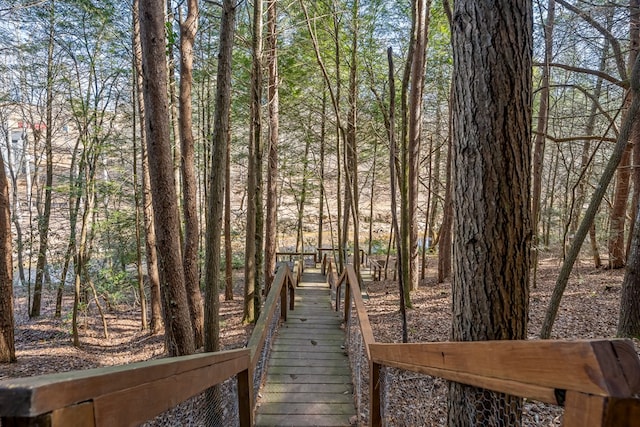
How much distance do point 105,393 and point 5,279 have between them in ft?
23.4

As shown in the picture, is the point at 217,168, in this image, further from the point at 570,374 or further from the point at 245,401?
the point at 570,374

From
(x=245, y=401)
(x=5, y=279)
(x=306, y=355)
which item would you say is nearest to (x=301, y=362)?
(x=306, y=355)

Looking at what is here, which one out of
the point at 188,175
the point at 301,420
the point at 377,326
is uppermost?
the point at 188,175

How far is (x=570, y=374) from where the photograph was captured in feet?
2.31

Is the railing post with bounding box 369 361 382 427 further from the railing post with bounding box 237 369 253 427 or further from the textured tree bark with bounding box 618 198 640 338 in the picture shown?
the textured tree bark with bounding box 618 198 640 338

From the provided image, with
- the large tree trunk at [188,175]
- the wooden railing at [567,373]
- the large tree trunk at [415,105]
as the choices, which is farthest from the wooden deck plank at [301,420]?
the large tree trunk at [415,105]

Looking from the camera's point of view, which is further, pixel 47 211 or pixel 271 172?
pixel 47 211

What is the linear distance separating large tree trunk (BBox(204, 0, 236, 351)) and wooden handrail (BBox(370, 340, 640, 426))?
9.28 ft

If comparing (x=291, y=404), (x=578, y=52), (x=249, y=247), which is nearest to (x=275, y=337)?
(x=291, y=404)

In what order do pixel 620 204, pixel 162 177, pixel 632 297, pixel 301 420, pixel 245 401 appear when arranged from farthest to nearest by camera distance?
1. pixel 620 204
2. pixel 632 297
3. pixel 162 177
4. pixel 301 420
5. pixel 245 401

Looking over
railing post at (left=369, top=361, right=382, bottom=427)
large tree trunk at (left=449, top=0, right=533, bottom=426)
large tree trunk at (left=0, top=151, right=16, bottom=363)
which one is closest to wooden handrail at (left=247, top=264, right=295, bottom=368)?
railing post at (left=369, top=361, right=382, bottom=427)

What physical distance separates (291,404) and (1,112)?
14.1m

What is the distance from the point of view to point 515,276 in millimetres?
1382

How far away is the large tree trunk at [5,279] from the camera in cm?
587
